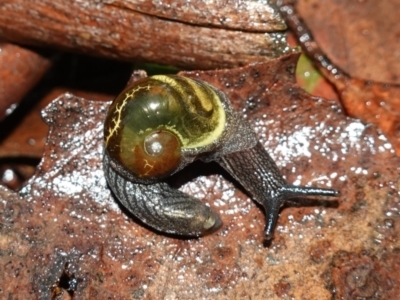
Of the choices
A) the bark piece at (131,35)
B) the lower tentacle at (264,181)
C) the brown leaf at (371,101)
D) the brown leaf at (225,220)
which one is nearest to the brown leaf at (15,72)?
the bark piece at (131,35)

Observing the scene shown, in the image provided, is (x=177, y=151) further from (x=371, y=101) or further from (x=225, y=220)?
(x=371, y=101)

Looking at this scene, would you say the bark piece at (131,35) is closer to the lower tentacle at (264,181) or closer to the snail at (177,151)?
the snail at (177,151)

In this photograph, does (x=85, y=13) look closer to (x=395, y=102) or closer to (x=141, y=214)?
(x=141, y=214)

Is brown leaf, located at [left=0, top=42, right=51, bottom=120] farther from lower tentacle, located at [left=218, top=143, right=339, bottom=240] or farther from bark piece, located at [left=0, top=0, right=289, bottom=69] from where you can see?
lower tentacle, located at [left=218, top=143, right=339, bottom=240]

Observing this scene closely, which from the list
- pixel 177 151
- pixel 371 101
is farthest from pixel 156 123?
pixel 371 101

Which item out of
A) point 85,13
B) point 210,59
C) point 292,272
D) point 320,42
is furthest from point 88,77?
point 292,272

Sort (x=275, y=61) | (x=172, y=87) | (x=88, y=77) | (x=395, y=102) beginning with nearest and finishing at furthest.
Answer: (x=172, y=87)
(x=275, y=61)
(x=395, y=102)
(x=88, y=77)
